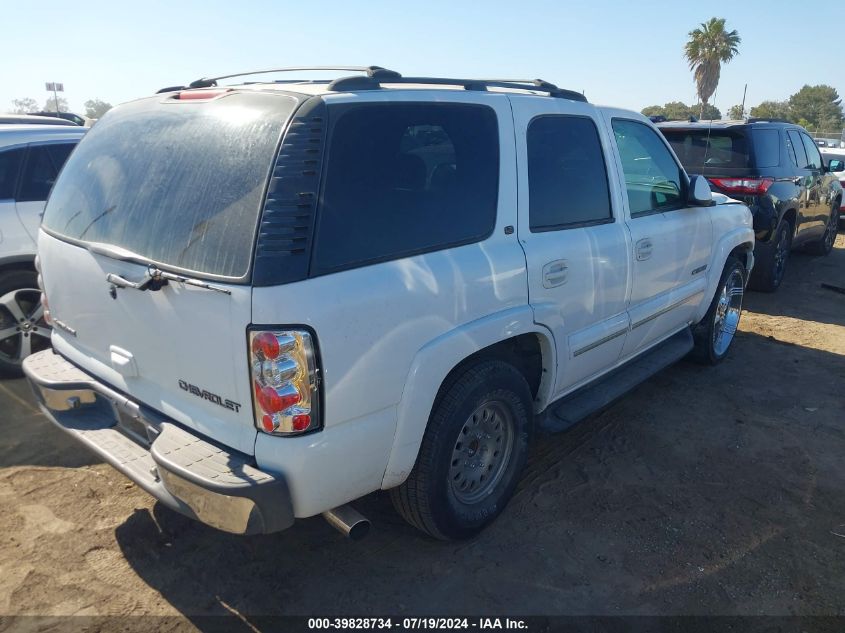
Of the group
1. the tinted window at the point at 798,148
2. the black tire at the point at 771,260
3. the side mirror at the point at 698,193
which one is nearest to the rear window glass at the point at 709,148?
the black tire at the point at 771,260

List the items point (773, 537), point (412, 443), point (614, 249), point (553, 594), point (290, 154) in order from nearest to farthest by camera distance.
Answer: point (290, 154), point (412, 443), point (553, 594), point (773, 537), point (614, 249)

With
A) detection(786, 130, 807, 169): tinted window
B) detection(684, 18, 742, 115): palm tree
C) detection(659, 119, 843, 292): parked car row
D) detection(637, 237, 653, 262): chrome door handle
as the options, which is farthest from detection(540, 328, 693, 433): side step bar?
detection(684, 18, 742, 115): palm tree

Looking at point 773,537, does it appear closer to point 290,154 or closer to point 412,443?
point 412,443

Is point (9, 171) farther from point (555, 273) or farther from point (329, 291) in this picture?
point (555, 273)

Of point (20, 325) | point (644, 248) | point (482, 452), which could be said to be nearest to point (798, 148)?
point (644, 248)

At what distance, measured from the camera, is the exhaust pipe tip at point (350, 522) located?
2.38 metres

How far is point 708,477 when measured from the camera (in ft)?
12.1

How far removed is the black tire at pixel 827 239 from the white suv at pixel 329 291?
8.19 m

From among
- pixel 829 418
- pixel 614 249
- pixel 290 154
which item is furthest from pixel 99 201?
pixel 829 418

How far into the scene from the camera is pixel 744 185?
7078mm

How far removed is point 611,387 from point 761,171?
15.1 ft

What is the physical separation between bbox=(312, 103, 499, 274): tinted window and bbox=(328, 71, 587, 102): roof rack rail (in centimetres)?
15

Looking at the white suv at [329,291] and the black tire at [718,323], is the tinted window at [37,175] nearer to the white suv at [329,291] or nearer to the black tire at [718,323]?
the white suv at [329,291]

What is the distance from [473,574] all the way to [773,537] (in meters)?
1.57
